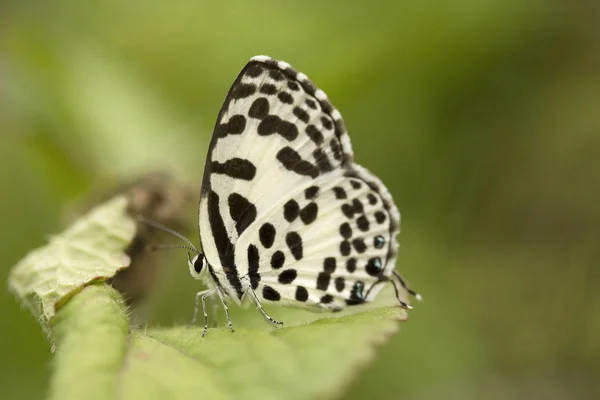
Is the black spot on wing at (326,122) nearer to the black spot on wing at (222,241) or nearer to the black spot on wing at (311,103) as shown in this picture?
the black spot on wing at (311,103)

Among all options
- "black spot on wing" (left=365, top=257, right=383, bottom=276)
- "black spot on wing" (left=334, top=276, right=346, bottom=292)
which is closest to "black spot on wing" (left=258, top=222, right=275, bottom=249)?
"black spot on wing" (left=334, top=276, right=346, bottom=292)

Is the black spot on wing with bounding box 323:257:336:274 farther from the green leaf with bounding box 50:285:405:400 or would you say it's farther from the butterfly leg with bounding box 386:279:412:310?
the green leaf with bounding box 50:285:405:400

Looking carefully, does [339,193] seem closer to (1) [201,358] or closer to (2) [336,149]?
(2) [336,149]

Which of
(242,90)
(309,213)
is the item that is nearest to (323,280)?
(309,213)

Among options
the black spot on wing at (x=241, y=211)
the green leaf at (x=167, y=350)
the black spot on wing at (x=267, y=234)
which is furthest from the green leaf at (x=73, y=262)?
the black spot on wing at (x=267, y=234)

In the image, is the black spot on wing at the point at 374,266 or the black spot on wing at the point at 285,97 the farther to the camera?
the black spot on wing at the point at 374,266

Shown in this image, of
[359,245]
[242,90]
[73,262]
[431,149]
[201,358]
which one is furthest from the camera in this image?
[431,149]
